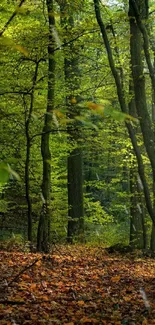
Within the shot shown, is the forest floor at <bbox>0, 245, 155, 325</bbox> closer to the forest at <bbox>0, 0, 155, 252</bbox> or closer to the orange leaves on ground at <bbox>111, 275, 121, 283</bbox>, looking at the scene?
the orange leaves on ground at <bbox>111, 275, 121, 283</bbox>

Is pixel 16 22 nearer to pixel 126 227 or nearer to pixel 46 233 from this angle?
pixel 46 233

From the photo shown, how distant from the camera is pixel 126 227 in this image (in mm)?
22578

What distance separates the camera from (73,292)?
619 centimetres

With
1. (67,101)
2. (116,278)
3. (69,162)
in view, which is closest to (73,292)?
(116,278)

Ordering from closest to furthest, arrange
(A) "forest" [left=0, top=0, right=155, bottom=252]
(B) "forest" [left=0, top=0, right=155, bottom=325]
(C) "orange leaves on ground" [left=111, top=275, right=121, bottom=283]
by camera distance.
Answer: (B) "forest" [left=0, top=0, right=155, bottom=325]
(C) "orange leaves on ground" [left=111, top=275, right=121, bottom=283]
(A) "forest" [left=0, top=0, right=155, bottom=252]

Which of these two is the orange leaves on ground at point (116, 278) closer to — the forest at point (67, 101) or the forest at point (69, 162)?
the forest at point (69, 162)

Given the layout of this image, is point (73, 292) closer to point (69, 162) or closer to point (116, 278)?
point (116, 278)

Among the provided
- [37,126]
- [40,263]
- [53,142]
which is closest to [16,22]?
[37,126]

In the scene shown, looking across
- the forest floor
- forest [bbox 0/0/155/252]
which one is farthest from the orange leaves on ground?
forest [bbox 0/0/155/252]

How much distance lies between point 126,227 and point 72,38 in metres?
14.6

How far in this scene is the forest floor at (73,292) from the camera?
192 inches

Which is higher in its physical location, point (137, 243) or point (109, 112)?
point (109, 112)

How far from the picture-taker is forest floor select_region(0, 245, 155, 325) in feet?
16.0

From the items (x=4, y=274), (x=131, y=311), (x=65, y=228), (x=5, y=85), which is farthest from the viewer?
(x=65, y=228)
